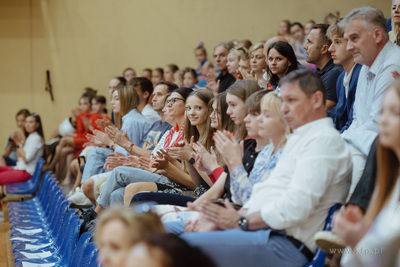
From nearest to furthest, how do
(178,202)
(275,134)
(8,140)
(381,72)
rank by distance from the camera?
(275,134)
(381,72)
(178,202)
(8,140)

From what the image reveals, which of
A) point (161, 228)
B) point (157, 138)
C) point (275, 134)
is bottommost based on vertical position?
point (157, 138)

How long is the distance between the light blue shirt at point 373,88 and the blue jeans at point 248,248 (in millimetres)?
657

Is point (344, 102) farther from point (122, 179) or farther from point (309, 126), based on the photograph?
point (122, 179)

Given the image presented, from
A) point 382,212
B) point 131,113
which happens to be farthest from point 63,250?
point 382,212

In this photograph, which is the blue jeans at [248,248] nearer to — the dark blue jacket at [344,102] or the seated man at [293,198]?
the seated man at [293,198]

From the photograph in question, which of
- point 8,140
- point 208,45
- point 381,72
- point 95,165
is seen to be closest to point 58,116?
point 8,140

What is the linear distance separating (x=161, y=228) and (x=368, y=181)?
2.79ft

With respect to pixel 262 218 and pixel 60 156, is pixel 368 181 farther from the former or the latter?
pixel 60 156

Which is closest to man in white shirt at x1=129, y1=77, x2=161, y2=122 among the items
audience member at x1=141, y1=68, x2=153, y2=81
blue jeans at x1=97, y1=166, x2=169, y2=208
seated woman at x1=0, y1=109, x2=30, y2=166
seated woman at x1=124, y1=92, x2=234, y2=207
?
blue jeans at x1=97, y1=166, x2=169, y2=208

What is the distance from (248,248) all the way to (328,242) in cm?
32

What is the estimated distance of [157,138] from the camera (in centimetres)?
511

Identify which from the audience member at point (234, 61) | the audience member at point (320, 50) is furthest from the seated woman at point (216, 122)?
the audience member at point (234, 61)

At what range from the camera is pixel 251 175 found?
2803 mm

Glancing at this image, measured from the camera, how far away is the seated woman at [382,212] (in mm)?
1778
